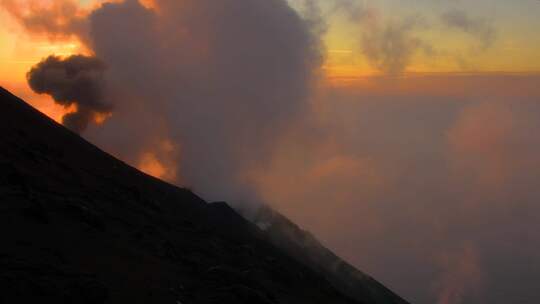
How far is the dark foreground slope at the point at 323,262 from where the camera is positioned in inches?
4277

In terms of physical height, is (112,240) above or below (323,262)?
below

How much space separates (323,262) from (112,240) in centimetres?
7561

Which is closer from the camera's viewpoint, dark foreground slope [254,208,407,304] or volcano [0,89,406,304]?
volcano [0,89,406,304]

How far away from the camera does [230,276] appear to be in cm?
5606

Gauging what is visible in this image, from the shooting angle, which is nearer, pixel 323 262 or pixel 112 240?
pixel 112 240

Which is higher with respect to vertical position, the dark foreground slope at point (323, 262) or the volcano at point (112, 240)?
the dark foreground slope at point (323, 262)

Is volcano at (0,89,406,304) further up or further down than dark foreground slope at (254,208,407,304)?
further down

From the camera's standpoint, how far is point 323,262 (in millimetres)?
121750

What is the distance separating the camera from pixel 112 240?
52594 millimetres

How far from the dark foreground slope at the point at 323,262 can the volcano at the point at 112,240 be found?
0.98 m

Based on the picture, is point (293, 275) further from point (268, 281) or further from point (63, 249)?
point (63, 249)

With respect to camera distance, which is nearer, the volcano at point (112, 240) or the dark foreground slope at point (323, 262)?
the volcano at point (112, 240)

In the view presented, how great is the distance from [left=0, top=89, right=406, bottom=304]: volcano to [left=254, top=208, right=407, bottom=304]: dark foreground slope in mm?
979

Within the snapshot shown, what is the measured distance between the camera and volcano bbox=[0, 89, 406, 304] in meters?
39.0
